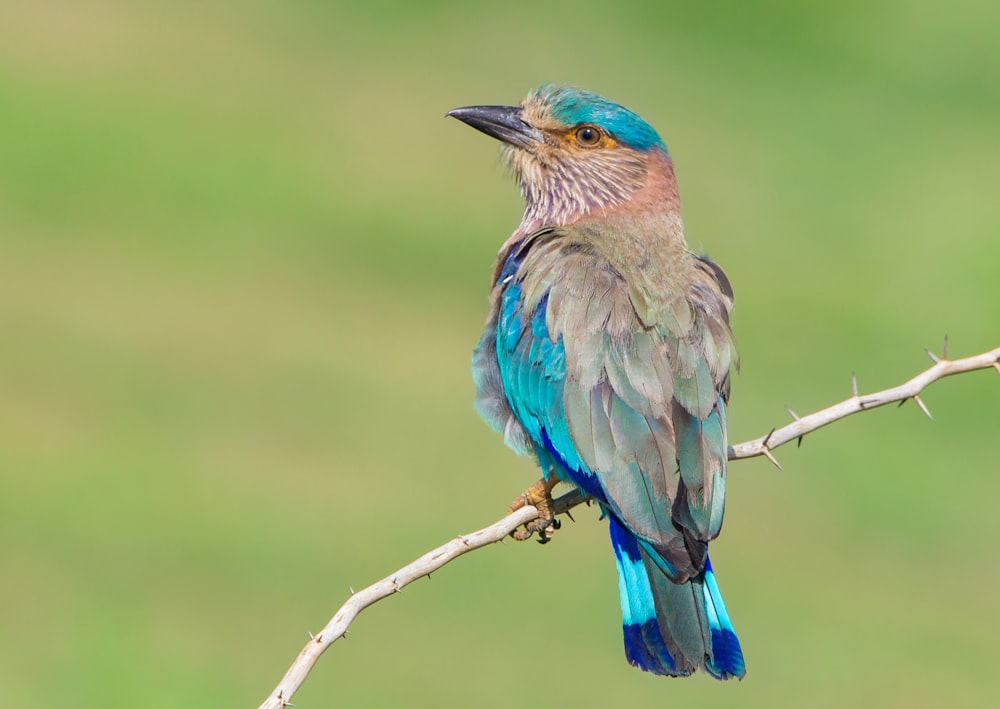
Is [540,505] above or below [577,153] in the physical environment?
below

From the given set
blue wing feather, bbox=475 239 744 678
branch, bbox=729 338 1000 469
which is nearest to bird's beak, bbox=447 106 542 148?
blue wing feather, bbox=475 239 744 678

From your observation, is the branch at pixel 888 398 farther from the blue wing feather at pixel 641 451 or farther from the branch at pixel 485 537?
the blue wing feather at pixel 641 451

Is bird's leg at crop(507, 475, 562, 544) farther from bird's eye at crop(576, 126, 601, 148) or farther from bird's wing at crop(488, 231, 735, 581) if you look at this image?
bird's eye at crop(576, 126, 601, 148)

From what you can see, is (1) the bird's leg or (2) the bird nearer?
(2) the bird

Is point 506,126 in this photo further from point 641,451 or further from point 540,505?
point 641,451

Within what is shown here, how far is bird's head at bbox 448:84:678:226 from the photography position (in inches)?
262

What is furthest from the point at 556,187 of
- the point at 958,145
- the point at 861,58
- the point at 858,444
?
the point at 861,58

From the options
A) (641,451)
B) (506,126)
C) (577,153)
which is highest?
(506,126)

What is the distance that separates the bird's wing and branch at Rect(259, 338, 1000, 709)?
18 centimetres

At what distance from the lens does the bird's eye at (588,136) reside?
22.3 ft

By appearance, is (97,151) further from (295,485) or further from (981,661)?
(981,661)

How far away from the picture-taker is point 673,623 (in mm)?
5102

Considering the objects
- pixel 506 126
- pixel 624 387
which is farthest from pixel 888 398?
pixel 506 126

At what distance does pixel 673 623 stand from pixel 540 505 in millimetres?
739
